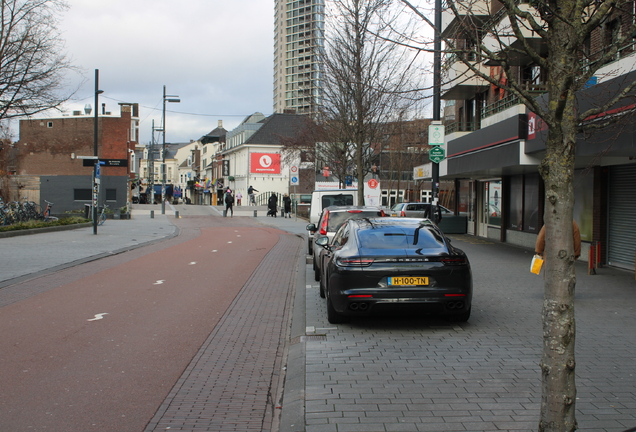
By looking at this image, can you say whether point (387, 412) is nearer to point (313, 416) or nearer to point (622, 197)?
point (313, 416)

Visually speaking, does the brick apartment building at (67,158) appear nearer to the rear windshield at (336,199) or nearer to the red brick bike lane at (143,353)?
the rear windshield at (336,199)

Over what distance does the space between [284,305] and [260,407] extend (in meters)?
4.71

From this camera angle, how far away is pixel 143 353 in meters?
6.36

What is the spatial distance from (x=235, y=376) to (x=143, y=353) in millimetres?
1311

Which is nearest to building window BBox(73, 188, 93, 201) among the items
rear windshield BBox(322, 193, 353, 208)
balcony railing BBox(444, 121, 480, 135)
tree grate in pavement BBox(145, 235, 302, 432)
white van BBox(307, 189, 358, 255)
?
white van BBox(307, 189, 358, 255)

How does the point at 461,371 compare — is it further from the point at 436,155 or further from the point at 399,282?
the point at 436,155

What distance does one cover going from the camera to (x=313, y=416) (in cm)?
438

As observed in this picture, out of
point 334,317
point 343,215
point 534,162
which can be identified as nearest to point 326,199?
point 343,215

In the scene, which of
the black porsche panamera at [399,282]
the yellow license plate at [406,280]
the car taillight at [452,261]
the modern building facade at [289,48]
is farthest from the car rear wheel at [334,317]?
the modern building facade at [289,48]

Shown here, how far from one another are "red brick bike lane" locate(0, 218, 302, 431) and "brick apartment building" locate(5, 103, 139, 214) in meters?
40.6

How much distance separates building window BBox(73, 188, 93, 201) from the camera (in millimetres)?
51219

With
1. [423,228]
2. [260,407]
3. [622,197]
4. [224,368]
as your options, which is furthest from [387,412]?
[622,197]

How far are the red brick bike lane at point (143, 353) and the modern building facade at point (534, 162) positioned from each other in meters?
3.63

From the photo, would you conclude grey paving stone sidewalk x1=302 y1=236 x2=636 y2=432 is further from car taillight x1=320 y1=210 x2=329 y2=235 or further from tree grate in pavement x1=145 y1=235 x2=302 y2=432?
car taillight x1=320 y1=210 x2=329 y2=235
